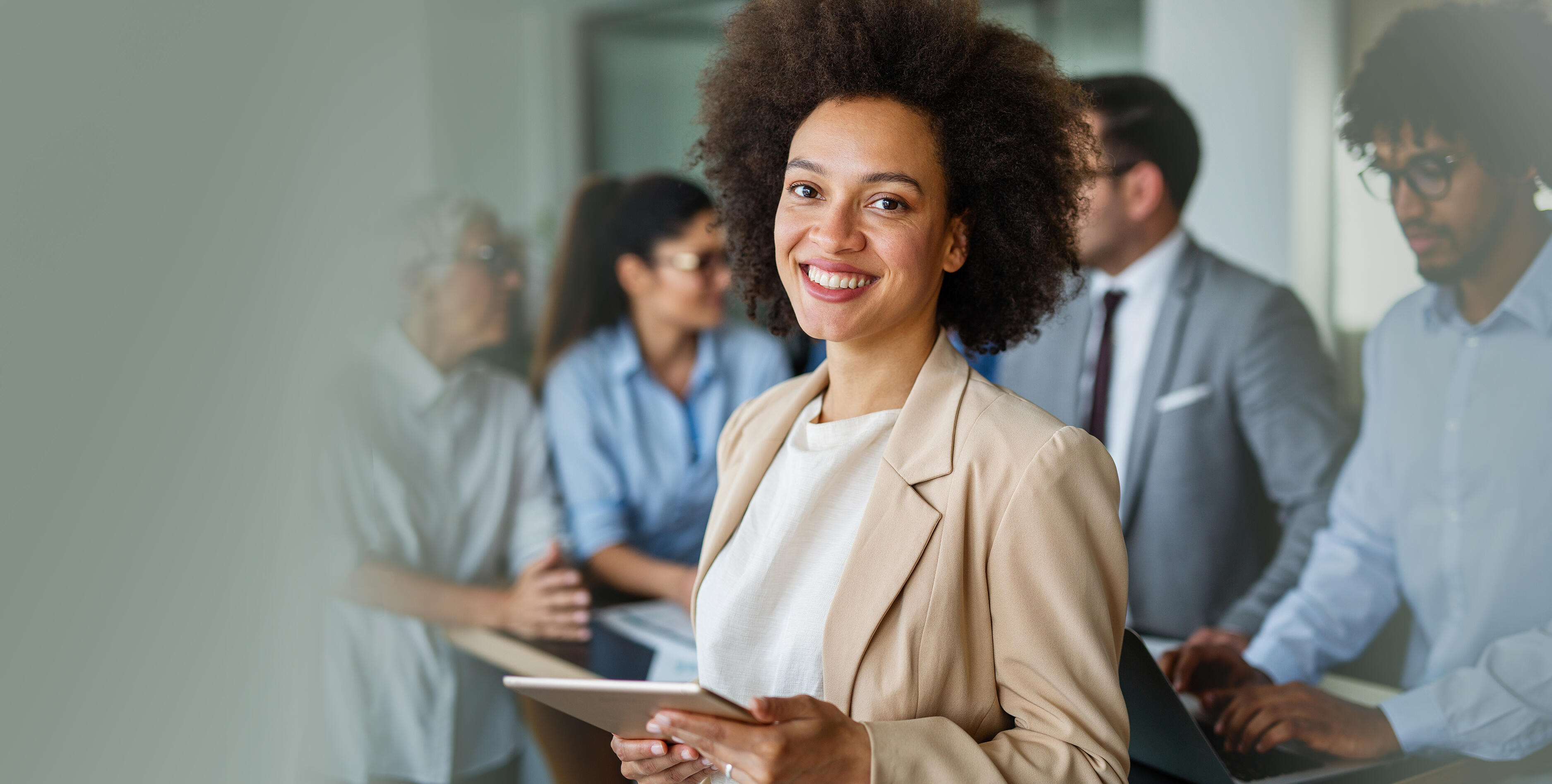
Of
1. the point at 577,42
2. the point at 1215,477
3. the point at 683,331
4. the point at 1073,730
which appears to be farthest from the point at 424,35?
the point at 1073,730

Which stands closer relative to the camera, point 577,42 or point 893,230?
point 893,230

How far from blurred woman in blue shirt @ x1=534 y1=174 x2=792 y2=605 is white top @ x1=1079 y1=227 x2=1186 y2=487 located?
3.83 feet

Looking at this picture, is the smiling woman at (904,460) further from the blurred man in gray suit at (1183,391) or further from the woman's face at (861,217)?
the blurred man in gray suit at (1183,391)

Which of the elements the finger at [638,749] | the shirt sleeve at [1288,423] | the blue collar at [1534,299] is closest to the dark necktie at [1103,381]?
the shirt sleeve at [1288,423]

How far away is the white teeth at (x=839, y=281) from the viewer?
134cm

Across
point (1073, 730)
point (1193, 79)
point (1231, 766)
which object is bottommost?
point (1231, 766)

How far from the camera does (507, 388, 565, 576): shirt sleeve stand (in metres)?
3.33

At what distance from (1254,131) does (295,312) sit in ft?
11.1

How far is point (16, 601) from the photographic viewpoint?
203 centimetres

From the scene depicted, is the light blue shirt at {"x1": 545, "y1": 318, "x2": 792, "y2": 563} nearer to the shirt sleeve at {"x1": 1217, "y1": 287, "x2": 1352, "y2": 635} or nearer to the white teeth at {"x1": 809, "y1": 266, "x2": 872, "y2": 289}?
the shirt sleeve at {"x1": 1217, "y1": 287, "x2": 1352, "y2": 635}

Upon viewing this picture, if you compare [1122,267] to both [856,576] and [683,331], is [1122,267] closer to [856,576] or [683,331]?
[683,331]

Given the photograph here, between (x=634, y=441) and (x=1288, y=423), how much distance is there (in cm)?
204

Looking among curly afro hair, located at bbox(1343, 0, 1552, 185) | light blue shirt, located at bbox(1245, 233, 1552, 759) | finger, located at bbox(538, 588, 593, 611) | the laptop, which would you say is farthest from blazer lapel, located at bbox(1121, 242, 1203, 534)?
finger, located at bbox(538, 588, 593, 611)

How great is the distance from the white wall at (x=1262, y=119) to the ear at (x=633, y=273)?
85.2 inches
